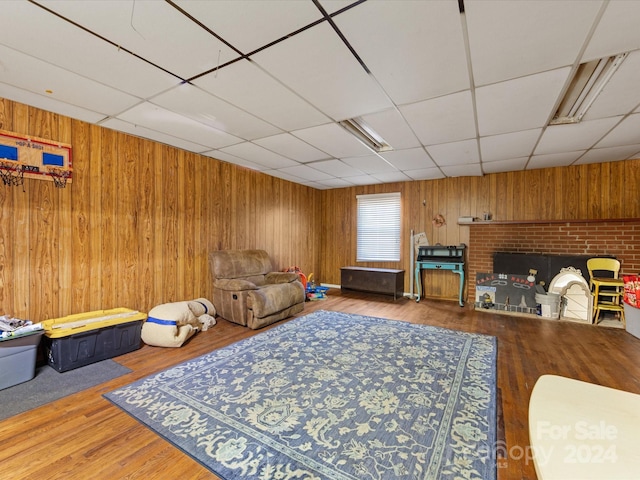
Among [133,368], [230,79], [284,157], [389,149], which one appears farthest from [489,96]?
[133,368]

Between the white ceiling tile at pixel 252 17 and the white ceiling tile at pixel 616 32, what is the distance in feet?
5.20

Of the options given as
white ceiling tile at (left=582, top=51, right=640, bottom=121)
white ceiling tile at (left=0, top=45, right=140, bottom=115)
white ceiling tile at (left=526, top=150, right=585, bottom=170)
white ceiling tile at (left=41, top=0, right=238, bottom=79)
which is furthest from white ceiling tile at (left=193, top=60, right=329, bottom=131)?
white ceiling tile at (left=526, top=150, right=585, bottom=170)

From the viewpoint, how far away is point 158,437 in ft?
5.77

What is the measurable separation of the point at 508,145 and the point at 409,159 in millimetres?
1280

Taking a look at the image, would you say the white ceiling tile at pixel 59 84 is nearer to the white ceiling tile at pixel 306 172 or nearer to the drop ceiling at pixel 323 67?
the drop ceiling at pixel 323 67

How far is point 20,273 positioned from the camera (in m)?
2.70

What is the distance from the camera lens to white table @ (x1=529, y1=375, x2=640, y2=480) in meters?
0.78

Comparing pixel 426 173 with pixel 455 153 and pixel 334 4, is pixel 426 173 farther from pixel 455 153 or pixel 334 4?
pixel 334 4

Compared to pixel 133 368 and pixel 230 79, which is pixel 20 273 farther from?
pixel 230 79

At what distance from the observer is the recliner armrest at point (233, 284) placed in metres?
3.94

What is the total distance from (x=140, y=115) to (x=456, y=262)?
5.30 metres

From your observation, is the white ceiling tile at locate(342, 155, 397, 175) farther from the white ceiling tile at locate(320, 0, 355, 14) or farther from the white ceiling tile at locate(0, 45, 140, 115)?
the white ceiling tile at locate(0, 45, 140, 115)

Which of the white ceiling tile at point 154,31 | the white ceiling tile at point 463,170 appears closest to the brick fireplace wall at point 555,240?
the white ceiling tile at point 463,170

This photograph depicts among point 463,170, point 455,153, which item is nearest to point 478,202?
point 463,170
